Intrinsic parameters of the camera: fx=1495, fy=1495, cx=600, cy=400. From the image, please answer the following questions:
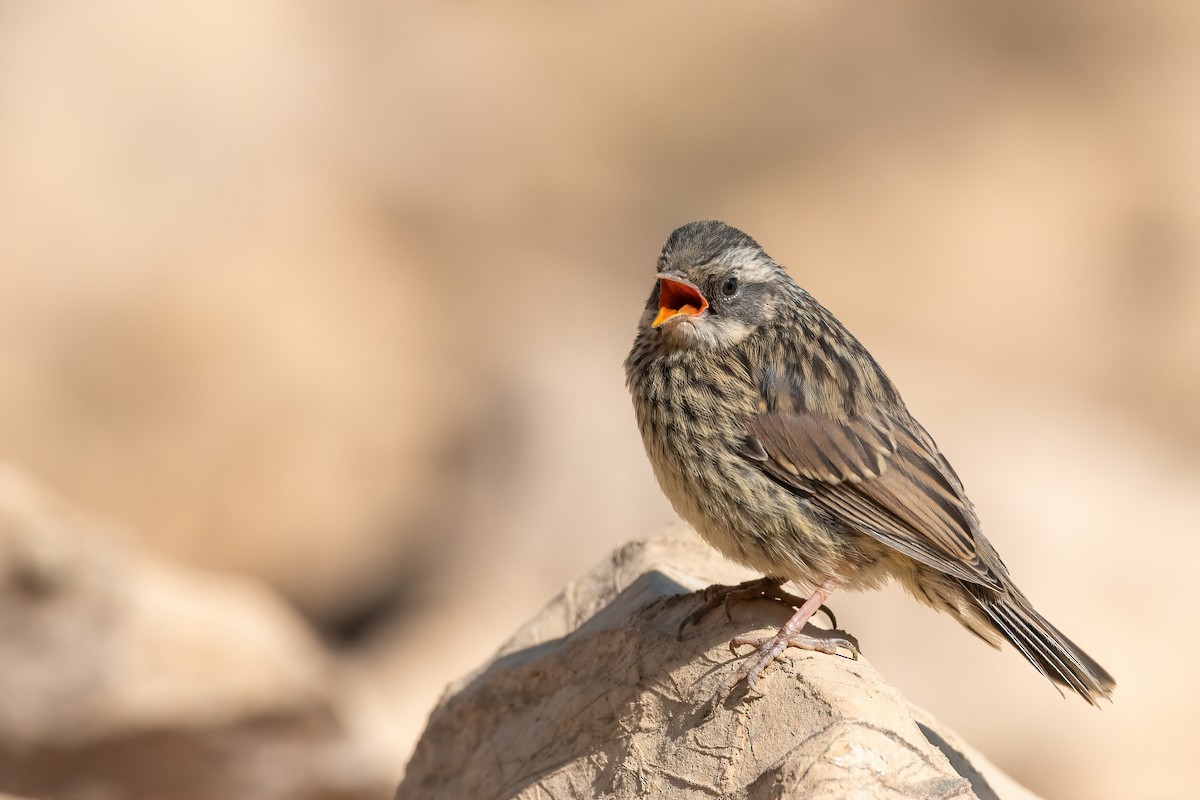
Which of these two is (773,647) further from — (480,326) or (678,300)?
(480,326)

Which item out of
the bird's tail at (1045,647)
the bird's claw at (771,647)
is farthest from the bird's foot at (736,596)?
the bird's tail at (1045,647)

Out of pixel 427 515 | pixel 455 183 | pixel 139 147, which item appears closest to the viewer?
pixel 427 515

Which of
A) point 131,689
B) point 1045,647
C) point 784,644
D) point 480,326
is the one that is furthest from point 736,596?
point 480,326

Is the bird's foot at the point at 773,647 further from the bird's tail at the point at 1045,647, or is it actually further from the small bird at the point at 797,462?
the bird's tail at the point at 1045,647

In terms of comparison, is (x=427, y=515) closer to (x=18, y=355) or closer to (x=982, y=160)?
(x=18, y=355)

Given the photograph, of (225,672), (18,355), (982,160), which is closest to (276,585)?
(18,355)

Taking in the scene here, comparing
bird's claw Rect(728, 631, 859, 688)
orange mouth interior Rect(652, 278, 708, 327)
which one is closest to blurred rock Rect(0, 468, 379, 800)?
orange mouth interior Rect(652, 278, 708, 327)

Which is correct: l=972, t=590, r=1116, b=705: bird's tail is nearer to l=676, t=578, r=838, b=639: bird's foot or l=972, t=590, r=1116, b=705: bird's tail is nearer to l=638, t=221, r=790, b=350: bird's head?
l=676, t=578, r=838, b=639: bird's foot
